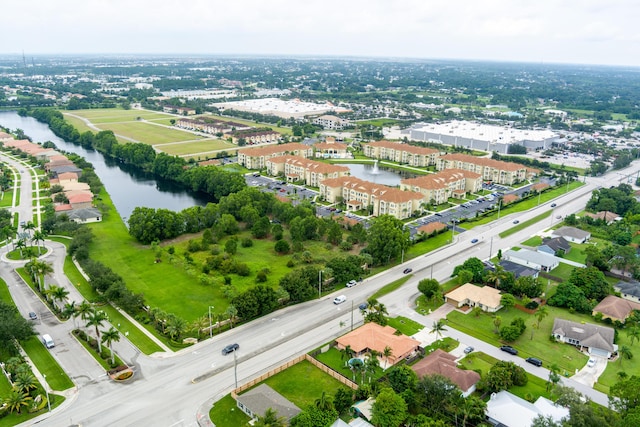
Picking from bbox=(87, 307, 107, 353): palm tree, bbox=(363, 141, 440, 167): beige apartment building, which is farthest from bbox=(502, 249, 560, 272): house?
bbox=(363, 141, 440, 167): beige apartment building

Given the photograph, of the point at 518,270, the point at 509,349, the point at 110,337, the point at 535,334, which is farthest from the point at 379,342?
the point at 518,270

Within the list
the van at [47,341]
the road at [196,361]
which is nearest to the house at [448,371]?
the road at [196,361]

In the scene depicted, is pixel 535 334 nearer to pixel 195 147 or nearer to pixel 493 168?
pixel 493 168

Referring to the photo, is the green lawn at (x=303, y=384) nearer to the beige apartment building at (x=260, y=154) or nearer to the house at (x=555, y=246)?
the house at (x=555, y=246)

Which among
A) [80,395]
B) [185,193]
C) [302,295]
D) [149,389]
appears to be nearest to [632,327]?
[302,295]

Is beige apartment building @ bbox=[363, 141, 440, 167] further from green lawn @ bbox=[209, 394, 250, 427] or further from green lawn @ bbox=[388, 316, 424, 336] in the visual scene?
green lawn @ bbox=[209, 394, 250, 427]
